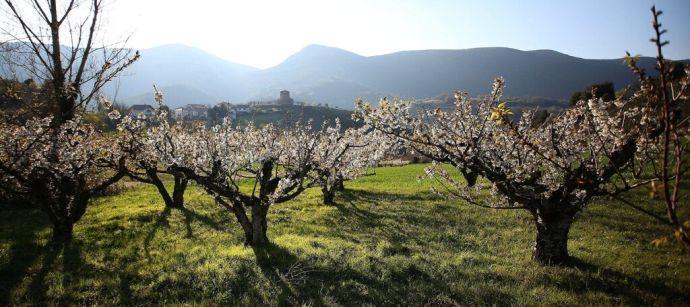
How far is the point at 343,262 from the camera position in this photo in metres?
11.3

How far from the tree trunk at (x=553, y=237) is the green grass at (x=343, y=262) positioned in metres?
0.44

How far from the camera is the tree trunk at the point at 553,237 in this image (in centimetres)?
1089

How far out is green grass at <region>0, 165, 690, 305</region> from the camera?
9.20m

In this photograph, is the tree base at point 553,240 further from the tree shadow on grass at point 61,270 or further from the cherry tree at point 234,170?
the tree shadow on grass at point 61,270

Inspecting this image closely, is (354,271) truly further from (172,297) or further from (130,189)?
(130,189)

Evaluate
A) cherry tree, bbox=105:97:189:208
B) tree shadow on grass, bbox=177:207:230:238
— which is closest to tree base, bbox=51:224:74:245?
cherry tree, bbox=105:97:189:208

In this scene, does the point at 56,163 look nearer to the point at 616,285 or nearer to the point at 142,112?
the point at 142,112

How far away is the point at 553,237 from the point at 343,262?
625cm

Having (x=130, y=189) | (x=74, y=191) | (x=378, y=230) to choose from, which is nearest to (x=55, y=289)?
(x=74, y=191)

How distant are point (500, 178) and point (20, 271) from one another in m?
14.1

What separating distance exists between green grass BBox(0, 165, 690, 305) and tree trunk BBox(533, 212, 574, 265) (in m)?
0.44

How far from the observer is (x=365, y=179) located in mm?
39688

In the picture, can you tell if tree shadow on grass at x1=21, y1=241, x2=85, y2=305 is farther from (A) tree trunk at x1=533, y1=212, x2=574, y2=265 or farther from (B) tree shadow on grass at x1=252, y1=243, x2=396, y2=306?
(A) tree trunk at x1=533, y1=212, x2=574, y2=265

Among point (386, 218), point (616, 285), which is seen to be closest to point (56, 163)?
point (386, 218)
